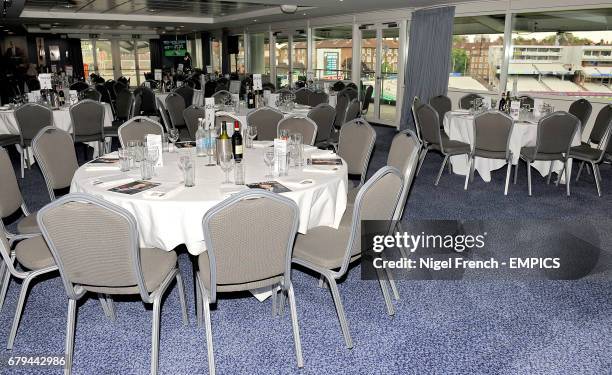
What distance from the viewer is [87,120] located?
672cm

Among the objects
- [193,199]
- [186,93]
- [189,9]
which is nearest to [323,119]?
[193,199]

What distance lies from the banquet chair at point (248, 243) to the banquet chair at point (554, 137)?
4.13 metres

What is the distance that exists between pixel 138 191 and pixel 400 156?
5.99 ft

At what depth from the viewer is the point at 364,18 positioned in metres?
12.4

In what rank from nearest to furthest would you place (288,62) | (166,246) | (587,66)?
(166,246) < (587,66) < (288,62)

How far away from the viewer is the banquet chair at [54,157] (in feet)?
12.1

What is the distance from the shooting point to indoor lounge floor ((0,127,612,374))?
274 cm

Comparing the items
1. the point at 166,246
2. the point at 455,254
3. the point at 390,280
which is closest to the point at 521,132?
the point at 455,254

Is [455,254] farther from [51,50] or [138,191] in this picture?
[51,50]

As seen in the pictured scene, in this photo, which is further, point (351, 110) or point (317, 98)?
point (317, 98)

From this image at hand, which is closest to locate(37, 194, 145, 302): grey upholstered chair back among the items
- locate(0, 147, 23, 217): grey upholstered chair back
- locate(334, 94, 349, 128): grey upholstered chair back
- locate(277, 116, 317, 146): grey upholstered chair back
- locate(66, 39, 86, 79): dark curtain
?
locate(0, 147, 23, 217): grey upholstered chair back

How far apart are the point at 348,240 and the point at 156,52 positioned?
960 inches

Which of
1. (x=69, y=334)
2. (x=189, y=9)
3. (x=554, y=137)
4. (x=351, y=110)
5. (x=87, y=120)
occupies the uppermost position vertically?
(x=189, y=9)

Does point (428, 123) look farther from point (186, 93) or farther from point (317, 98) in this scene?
point (186, 93)
